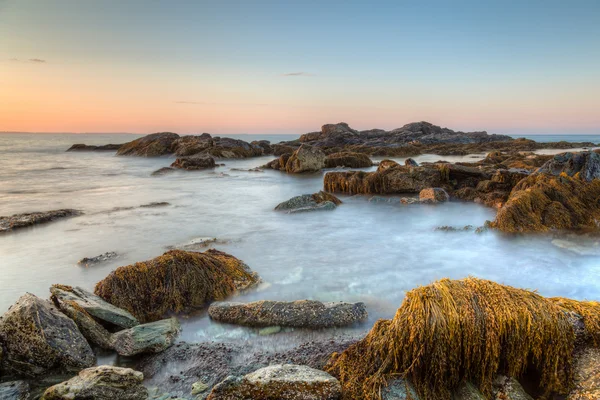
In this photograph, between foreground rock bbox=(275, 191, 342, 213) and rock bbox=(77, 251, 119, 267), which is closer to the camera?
rock bbox=(77, 251, 119, 267)

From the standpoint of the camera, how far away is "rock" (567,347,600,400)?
84.0 inches

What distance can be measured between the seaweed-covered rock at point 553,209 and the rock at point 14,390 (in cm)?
680

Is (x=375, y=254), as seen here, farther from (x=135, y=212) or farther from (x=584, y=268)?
(x=135, y=212)

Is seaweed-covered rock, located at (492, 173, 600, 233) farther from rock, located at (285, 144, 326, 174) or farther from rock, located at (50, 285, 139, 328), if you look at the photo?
rock, located at (285, 144, 326, 174)

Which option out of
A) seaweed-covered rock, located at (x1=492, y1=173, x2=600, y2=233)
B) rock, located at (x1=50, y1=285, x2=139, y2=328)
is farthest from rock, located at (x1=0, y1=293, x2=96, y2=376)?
seaweed-covered rock, located at (x1=492, y1=173, x2=600, y2=233)

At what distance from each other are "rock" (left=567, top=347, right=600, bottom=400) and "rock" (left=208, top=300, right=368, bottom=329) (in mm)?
1655

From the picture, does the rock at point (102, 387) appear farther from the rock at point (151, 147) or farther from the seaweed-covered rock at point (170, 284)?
the rock at point (151, 147)

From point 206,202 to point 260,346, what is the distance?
7.97m

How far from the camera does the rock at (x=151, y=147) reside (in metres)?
31.0

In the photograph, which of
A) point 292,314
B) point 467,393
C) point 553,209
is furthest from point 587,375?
point 553,209

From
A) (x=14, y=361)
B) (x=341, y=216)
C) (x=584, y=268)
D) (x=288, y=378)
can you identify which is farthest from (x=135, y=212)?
(x=584, y=268)

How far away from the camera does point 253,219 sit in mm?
8297

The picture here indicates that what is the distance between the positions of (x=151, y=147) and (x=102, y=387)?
1244 inches

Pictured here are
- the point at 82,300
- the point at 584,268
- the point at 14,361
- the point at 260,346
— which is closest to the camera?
the point at 14,361
